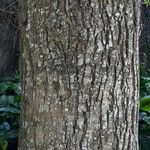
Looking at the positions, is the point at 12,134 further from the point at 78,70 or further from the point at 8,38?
the point at 8,38

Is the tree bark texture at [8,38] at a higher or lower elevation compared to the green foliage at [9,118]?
higher

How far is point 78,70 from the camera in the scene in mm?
1782

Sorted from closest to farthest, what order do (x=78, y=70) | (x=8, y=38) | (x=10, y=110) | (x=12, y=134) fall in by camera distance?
1. (x=78, y=70)
2. (x=12, y=134)
3. (x=10, y=110)
4. (x=8, y=38)

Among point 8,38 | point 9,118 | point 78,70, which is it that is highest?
point 8,38

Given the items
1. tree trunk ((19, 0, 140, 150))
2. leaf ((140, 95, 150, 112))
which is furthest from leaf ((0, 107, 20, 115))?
tree trunk ((19, 0, 140, 150))

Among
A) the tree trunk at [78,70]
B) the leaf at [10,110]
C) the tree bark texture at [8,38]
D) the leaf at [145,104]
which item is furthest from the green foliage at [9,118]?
the tree bark texture at [8,38]

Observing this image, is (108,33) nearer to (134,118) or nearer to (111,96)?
(111,96)

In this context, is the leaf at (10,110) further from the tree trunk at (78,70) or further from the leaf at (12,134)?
the tree trunk at (78,70)

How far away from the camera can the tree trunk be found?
1769 mm

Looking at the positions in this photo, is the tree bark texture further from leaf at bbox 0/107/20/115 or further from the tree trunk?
the tree trunk

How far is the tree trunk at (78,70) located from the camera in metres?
1.77

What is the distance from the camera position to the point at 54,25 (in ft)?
5.83

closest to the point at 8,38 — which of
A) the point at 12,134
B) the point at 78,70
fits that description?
the point at 12,134

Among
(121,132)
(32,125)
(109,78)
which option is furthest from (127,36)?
(32,125)
